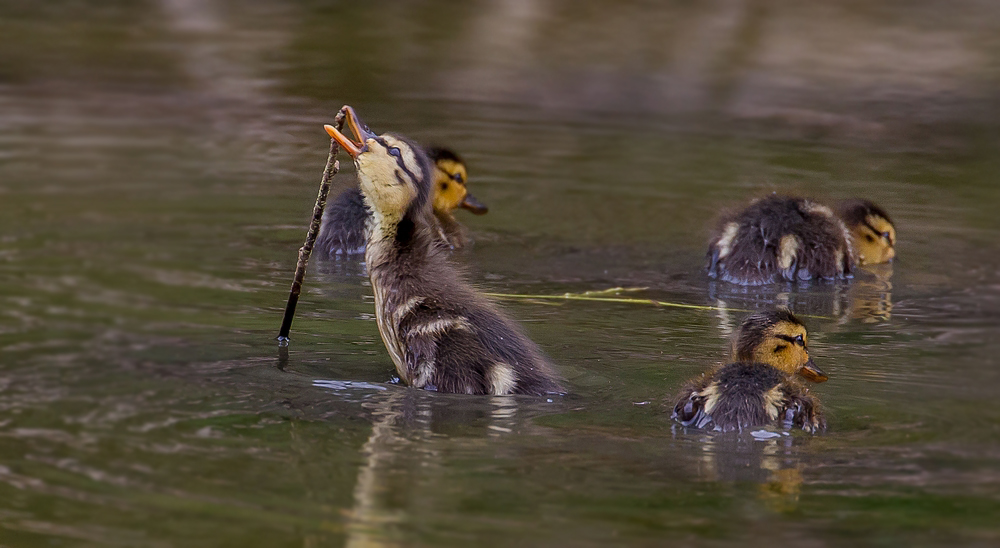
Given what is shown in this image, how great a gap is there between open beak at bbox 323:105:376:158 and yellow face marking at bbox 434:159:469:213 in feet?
8.51

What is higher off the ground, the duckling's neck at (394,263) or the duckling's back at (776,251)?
the duckling's neck at (394,263)

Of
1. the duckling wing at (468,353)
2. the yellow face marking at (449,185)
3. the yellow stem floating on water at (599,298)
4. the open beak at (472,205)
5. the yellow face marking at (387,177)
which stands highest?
the yellow face marking at (387,177)

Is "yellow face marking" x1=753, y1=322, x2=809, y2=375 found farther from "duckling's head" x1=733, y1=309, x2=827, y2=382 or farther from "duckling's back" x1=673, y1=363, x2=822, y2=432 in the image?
"duckling's back" x1=673, y1=363, x2=822, y2=432

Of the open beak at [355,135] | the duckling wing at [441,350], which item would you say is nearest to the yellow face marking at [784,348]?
the duckling wing at [441,350]

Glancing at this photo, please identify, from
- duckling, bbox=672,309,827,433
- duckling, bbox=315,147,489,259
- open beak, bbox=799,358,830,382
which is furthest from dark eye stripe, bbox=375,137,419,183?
duckling, bbox=315,147,489,259

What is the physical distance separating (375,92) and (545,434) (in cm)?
664

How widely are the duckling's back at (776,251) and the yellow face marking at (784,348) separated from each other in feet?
6.06

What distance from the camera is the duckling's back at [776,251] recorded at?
262 inches

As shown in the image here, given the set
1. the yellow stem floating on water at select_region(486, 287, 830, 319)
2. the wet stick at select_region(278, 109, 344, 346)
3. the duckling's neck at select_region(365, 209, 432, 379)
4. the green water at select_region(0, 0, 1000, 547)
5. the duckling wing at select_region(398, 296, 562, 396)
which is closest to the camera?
the green water at select_region(0, 0, 1000, 547)

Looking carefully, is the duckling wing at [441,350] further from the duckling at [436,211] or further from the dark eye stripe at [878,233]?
the dark eye stripe at [878,233]

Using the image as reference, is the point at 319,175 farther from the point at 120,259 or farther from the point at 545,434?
the point at 545,434

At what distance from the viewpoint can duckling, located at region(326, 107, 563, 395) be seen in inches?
179

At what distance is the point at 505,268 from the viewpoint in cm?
664

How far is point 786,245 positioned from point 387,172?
8.20 ft
